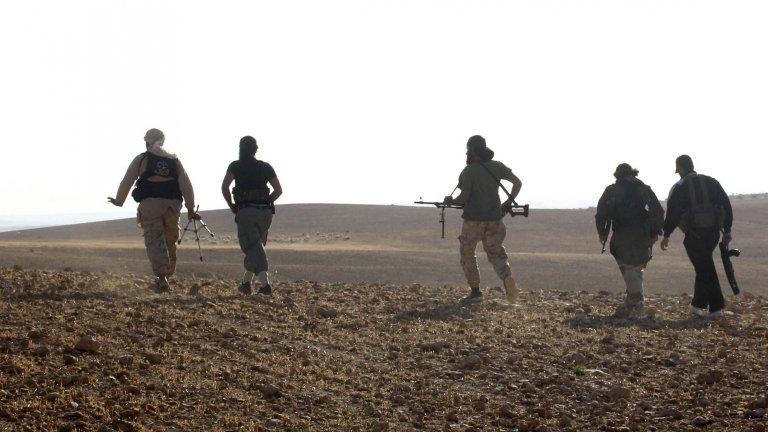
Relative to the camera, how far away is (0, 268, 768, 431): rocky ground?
733 centimetres

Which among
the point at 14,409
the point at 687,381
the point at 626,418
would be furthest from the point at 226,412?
the point at 687,381

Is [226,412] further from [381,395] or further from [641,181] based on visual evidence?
[641,181]

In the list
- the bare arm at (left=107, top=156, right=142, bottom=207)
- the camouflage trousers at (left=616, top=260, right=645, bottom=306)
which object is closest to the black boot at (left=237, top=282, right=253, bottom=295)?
the bare arm at (left=107, top=156, right=142, bottom=207)

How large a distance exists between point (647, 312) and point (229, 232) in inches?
1348

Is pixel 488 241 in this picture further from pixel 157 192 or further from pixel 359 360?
pixel 359 360

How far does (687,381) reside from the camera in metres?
9.23

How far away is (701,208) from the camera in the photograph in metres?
13.6

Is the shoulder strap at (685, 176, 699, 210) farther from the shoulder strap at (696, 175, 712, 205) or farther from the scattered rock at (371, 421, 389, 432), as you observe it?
the scattered rock at (371, 421, 389, 432)

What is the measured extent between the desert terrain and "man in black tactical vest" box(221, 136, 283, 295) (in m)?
0.52

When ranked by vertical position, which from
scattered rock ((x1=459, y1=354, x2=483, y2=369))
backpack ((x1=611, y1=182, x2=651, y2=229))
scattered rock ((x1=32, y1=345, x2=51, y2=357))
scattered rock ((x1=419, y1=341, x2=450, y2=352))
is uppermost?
backpack ((x1=611, y1=182, x2=651, y2=229))

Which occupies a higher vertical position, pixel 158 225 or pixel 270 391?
pixel 158 225

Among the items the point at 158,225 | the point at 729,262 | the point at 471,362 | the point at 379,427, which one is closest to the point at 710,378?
the point at 471,362

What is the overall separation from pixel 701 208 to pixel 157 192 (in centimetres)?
680

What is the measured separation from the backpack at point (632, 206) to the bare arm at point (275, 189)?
417 cm
